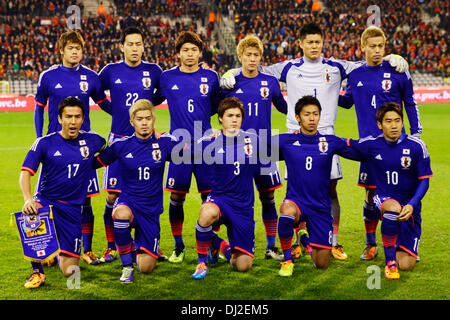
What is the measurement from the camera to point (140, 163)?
17.8 feet

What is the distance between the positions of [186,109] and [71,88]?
1275 mm

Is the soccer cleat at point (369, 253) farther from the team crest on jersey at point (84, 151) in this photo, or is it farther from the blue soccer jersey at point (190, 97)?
the team crest on jersey at point (84, 151)

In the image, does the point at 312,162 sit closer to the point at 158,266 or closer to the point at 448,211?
the point at 158,266

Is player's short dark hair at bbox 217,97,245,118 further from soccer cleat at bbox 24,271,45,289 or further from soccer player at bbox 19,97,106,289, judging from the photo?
soccer cleat at bbox 24,271,45,289

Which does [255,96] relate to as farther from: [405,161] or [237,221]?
[405,161]

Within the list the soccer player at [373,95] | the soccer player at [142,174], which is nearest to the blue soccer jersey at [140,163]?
the soccer player at [142,174]

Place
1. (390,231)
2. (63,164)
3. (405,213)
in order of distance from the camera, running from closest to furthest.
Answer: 1. (405,213)
2. (390,231)
3. (63,164)

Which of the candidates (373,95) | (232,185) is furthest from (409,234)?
(232,185)

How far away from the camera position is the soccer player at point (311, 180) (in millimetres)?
5418

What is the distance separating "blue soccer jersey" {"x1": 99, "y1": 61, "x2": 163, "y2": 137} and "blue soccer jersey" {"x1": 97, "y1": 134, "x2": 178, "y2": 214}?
2.05 ft

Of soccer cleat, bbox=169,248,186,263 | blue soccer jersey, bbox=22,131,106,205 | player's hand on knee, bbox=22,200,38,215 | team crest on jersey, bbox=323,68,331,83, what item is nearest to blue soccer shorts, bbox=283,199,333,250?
soccer cleat, bbox=169,248,186,263

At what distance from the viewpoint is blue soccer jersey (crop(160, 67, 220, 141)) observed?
5980 mm

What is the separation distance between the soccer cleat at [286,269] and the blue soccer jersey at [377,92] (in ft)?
5.33

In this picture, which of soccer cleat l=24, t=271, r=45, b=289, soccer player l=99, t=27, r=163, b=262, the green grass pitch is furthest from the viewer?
soccer player l=99, t=27, r=163, b=262
